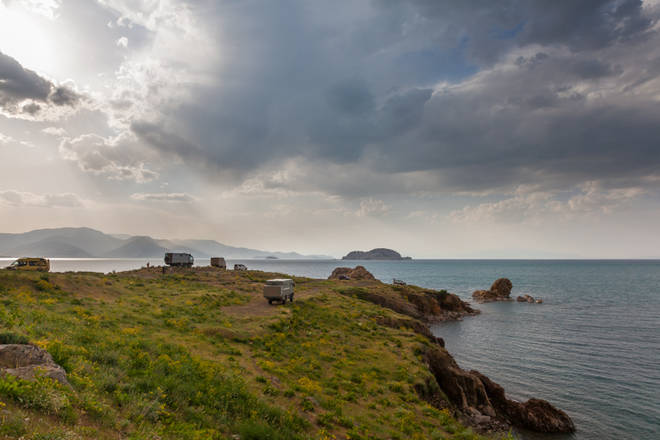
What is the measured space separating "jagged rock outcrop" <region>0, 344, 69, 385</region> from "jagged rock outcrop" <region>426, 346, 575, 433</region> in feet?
81.9

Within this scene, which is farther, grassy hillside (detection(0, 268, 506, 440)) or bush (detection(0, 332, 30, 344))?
bush (detection(0, 332, 30, 344))

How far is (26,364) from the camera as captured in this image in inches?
368

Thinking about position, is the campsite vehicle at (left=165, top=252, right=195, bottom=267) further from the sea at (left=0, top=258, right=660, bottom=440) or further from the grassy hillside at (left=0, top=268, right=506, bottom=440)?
the sea at (left=0, top=258, right=660, bottom=440)

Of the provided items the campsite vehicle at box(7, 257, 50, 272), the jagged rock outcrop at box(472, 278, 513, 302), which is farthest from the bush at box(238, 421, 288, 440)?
the jagged rock outcrop at box(472, 278, 513, 302)

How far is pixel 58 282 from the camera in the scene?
31000 mm

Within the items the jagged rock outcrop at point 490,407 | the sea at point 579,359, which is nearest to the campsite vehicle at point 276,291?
the jagged rock outcrop at point 490,407

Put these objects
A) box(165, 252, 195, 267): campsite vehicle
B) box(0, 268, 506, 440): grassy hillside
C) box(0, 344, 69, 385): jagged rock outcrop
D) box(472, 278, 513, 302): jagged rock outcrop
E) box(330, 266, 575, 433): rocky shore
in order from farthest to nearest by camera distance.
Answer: box(472, 278, 513, 302): jagged rock outcrop < box(165, 252, 195, 267): campsite vehicle < box(330, 266, 575, 433): rocky shore < box(0, 268, 506, 440): grassy hillside < box(0, 344, 69, 385): jagged rock outcrop

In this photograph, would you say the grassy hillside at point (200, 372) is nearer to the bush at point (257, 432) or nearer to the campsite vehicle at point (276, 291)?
the bush at point (257, 432)

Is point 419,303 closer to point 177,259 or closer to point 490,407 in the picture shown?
point 490,407

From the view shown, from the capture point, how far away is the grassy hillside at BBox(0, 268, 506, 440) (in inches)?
347

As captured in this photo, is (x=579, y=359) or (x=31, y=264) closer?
(x=579, y=359)

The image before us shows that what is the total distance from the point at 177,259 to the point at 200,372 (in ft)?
204

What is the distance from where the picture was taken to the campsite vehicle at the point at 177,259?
69.2 meters

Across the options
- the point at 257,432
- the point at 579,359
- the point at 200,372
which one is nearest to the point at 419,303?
the point at 579,359
